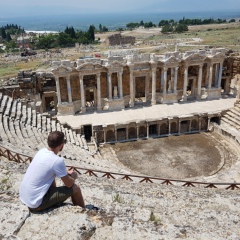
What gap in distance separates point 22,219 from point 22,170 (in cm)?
345

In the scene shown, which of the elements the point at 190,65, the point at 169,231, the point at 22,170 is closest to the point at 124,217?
the point at 169,231

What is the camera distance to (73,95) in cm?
2641

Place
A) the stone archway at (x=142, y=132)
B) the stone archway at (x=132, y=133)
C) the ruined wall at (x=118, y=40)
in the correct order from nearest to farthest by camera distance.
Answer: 1. the stone archway at (x=132, y=133)
2. the stone archway at (x=142, y=132)
3. the ruined wall at (x=118, y=40)

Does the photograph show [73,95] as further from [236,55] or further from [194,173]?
[236,55]

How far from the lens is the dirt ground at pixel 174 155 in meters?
17.4

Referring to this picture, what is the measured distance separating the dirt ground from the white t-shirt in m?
12.5

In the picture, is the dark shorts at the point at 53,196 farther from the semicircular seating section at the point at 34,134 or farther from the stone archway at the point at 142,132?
the stone archway at the point at 142,132

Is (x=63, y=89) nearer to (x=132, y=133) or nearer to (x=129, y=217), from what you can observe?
(x=132, y=133)

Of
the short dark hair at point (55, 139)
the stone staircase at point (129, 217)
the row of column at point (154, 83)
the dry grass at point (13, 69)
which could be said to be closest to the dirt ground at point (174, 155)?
the row of column at point (154, 83)

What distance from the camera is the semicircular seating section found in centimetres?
1331

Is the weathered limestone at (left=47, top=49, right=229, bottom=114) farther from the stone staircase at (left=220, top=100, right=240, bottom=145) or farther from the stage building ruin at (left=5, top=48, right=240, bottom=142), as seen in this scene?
the stone staircase at (left=220, top=100, right=240, bottom=145)

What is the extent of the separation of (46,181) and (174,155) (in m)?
15.4

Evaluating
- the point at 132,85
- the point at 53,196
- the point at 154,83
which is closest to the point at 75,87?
the point at 132,85

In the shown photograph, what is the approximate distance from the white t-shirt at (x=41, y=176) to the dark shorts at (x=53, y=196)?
9 cm
